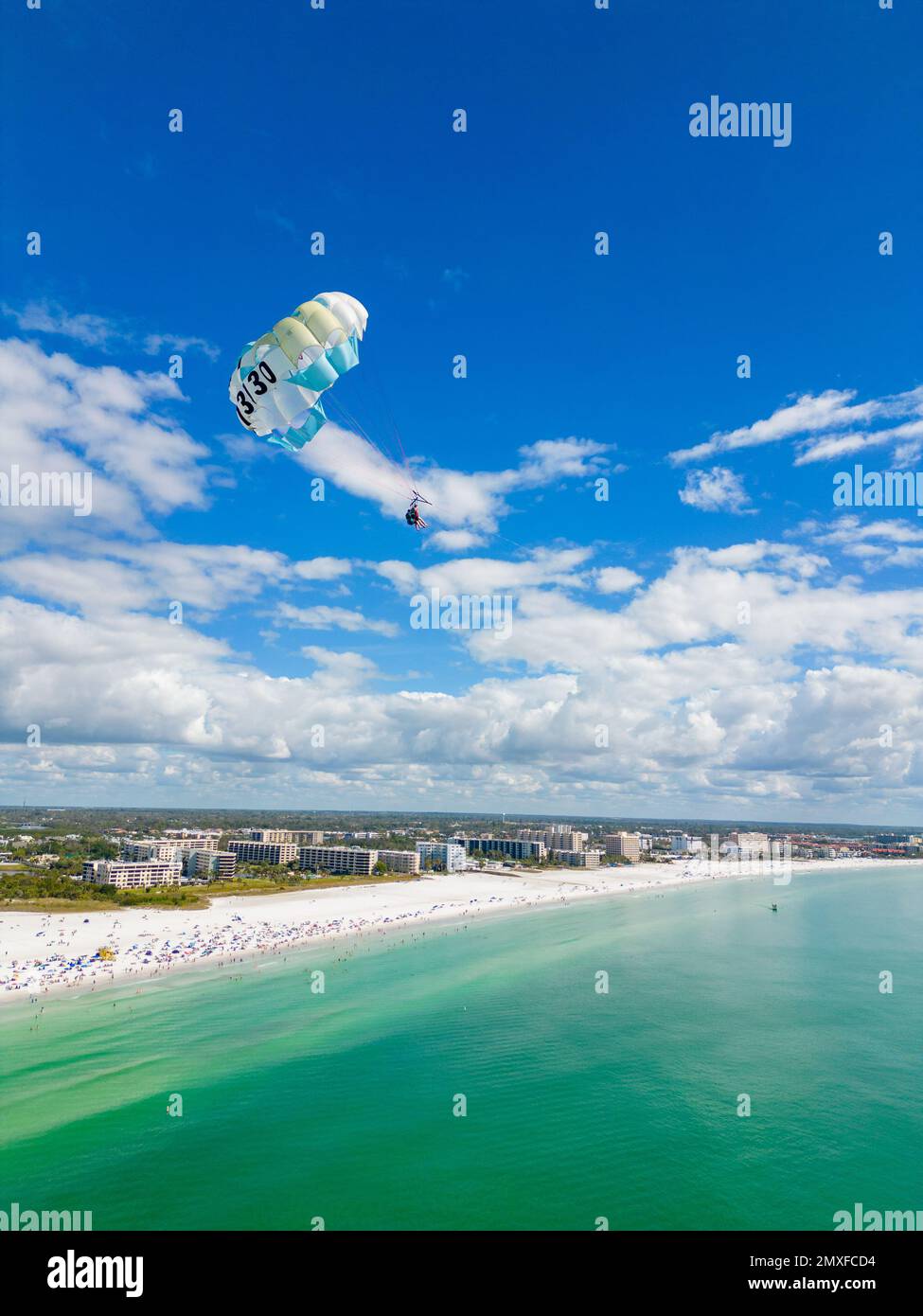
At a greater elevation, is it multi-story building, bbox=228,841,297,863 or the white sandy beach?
the white sandy beach

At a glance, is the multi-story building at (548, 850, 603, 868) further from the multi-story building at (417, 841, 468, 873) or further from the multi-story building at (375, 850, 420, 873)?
the multi-story building at (375, 850, 420, 873)

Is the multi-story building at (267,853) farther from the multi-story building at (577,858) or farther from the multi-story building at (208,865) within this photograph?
the multi-story building at (577,858)

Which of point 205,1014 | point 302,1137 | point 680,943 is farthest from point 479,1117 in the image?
point 680,943

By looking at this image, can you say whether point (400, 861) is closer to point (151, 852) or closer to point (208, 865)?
point (208, 865)

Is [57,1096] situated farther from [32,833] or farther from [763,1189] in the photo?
[32,833]

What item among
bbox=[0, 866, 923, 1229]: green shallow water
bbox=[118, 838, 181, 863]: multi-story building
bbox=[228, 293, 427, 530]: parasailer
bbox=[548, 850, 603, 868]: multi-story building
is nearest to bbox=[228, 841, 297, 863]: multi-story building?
bbox=[118, 838, 181, 863]: multi-story building

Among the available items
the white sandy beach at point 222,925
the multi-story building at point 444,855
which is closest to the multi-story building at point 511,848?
the multi-story building at point 444,855
